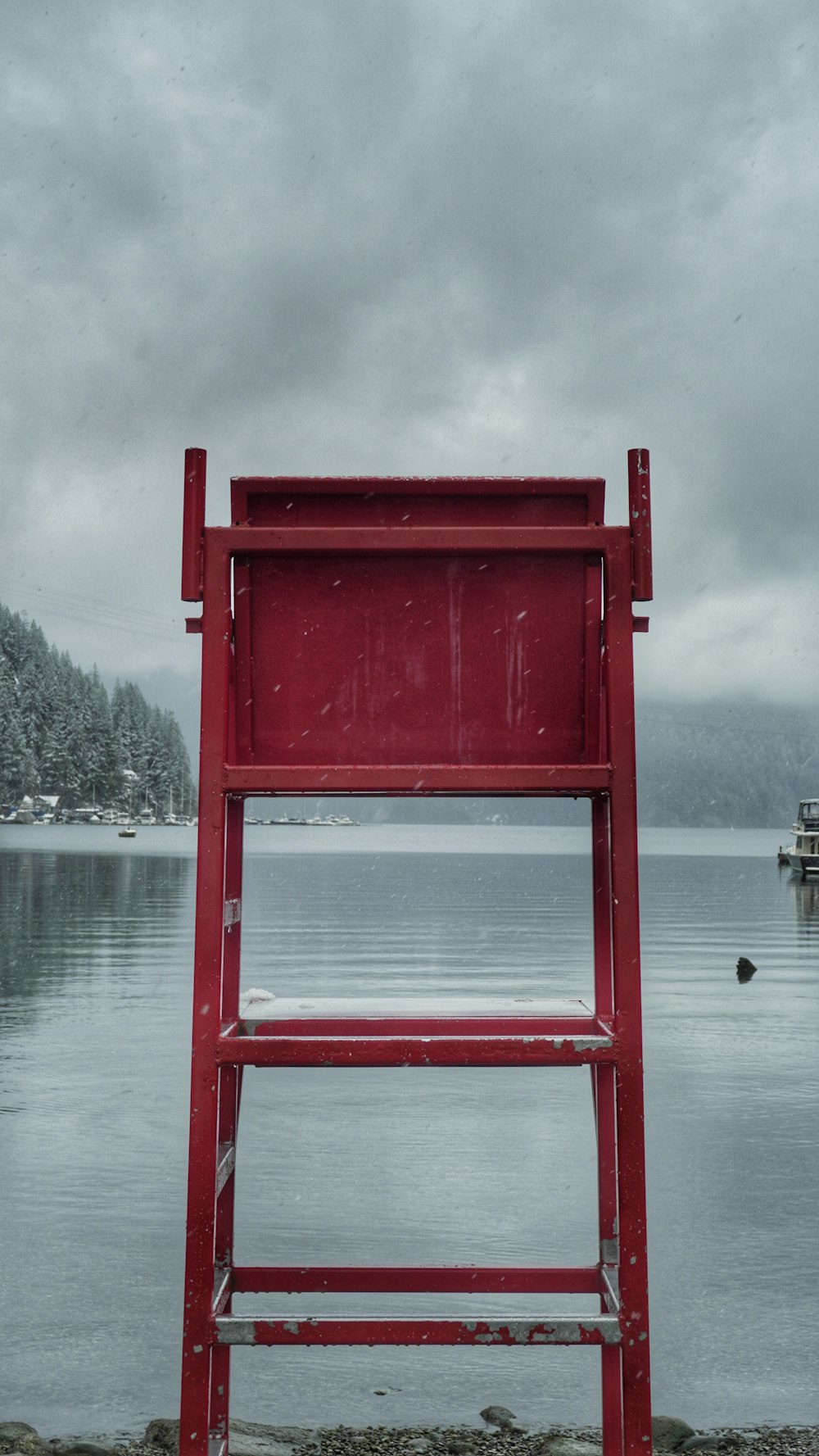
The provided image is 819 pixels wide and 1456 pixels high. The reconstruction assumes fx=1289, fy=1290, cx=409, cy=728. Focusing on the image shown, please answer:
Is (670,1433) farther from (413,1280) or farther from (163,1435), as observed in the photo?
(163,1435)

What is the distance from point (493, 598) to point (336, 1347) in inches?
116

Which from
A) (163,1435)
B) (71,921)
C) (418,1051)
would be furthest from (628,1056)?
(71,921)

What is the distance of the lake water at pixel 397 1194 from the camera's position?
13.4 feet

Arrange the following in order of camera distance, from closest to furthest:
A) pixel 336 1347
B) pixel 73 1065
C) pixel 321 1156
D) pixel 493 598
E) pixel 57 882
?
1. pixel 493 598
2. pixel 336 1347
3. pixel 321 1156
4. pixel 73 1065
5. pixel 57 882

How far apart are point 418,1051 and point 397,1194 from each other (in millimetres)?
3953

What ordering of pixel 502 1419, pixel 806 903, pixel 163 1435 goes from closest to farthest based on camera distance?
pixel 163 1435
pixel 502 1419
pixel 806 903

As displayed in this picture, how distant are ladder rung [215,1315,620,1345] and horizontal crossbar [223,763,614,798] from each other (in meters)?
1.10

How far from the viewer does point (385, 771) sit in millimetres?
2768

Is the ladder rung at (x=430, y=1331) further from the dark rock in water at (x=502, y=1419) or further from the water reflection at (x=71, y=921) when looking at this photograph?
the water reflection at (x=71, y=921)

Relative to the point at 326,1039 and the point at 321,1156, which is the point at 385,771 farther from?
the point at 321,1156

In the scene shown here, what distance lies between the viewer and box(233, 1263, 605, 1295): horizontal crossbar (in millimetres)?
3207

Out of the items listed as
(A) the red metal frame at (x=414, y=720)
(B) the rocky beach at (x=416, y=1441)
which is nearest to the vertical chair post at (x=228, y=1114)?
(A) the red metal frame at (x=414, y=720)

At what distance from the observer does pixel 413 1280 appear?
3260mm

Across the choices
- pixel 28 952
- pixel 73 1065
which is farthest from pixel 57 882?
pixel 73 1065
